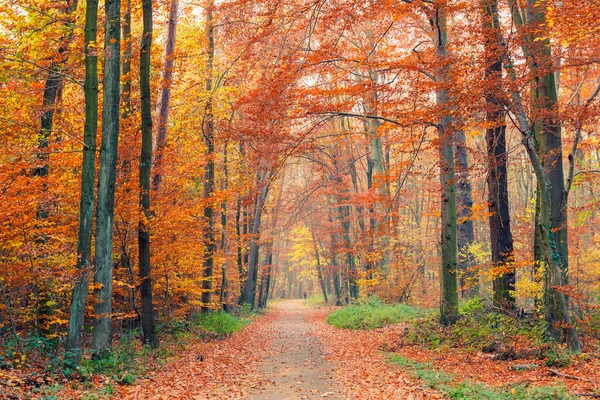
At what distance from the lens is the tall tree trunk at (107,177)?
955 centimetres

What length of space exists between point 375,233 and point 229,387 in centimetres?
786

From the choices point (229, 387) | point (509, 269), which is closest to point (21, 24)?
point (229, 387)

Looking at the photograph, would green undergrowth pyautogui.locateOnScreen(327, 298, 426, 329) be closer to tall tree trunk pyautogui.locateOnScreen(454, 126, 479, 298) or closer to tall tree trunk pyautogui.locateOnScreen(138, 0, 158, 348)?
tall tree trunk pyautogui.locateOnScreen(454, 126, 479, 298)

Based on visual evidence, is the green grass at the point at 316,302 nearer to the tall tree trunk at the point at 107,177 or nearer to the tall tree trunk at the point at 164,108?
the tall tree trunk at the point at 164,108

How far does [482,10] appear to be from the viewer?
385 inches

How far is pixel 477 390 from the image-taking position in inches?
263

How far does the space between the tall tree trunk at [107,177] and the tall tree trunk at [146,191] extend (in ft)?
5.07

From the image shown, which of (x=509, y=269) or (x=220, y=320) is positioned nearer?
(x=509, y=269)

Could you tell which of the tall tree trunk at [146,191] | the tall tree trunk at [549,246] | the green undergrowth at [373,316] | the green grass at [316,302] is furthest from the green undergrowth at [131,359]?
the green grass at [316,302]

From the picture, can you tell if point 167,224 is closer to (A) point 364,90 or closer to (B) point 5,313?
(B) point 5,313

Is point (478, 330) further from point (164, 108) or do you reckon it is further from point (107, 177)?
point (164, 108)

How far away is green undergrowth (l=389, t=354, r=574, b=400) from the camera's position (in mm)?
6102

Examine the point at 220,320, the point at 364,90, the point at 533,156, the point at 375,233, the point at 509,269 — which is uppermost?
the point at 364,90

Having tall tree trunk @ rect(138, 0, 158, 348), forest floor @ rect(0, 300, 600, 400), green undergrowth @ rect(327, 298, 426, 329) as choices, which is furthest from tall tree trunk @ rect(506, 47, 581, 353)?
tall tree trunk @ rect(138, 0, 158, 348)
